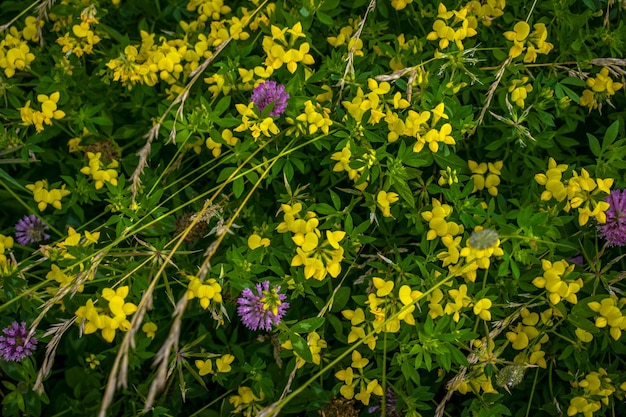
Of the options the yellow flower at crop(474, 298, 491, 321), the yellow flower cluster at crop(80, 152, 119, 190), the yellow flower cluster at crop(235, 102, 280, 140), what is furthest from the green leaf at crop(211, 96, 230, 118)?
the yellow flower at crop(474, 298, 491, 321)

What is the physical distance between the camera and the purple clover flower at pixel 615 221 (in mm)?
2100

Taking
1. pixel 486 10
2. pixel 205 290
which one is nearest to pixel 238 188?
pixel 205 290

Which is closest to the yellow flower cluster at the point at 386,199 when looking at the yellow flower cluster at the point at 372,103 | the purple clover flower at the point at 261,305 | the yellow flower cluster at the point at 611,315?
the yellow flower cluster at the point at 372,103

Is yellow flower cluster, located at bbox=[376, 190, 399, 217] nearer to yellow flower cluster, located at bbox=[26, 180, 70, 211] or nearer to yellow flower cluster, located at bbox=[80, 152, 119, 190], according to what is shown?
yellow flower cluster, located at bbox=[80, 152, 119, 190]

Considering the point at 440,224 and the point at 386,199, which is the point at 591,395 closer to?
the point at 440,224

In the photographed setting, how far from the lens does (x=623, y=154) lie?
2.11 m

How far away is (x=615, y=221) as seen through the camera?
2.11m

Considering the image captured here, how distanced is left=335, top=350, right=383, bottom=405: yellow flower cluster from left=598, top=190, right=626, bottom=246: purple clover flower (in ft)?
2.97

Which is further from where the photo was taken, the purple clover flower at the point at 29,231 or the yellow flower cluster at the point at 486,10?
the purple clover flower at the point at 29,231

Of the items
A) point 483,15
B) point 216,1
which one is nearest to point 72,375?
A: point 216,1

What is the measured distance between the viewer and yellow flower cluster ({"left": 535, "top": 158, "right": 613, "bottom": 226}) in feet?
6.45

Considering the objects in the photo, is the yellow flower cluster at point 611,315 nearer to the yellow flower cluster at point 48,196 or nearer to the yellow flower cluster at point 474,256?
the yellow flower cluster at point 474,256

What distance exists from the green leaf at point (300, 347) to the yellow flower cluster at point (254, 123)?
0.65m

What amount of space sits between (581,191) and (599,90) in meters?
0.51
